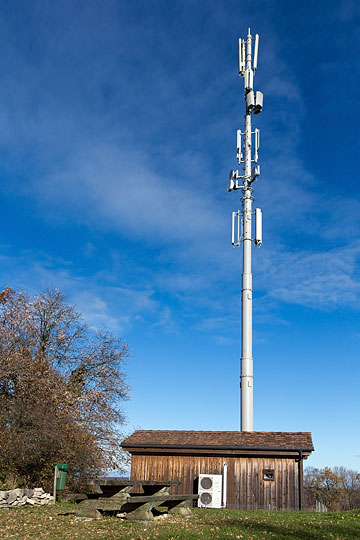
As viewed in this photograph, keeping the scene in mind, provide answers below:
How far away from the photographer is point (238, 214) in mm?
33656

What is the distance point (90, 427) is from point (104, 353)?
5.24m

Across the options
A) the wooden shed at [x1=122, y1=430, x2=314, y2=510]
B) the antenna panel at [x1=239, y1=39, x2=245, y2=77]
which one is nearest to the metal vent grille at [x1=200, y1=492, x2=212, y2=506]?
the wooden shed at [x1=122, y1=430, x2=314, y2=510]

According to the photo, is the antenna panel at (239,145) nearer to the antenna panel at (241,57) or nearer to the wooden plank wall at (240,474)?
the antenna panel at (241,57)

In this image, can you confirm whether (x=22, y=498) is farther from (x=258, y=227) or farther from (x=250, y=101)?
(x=250, y=101)

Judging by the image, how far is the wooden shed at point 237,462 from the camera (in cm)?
2039

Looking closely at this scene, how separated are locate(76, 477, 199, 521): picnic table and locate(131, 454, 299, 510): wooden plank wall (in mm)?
6592

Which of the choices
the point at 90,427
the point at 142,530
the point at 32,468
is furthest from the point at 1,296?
the point at 142,530

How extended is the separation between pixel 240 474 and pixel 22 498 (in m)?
8.72

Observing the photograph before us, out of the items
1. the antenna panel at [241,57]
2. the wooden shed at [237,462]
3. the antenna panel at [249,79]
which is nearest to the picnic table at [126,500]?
the wooden shed at [237,462]

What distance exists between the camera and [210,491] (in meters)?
20.2

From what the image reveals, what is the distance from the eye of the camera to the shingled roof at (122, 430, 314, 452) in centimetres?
2077

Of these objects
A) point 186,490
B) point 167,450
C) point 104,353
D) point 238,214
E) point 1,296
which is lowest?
point 186,490

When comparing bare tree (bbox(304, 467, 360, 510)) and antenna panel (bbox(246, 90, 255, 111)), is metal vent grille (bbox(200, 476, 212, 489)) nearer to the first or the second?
antenna panel (bbox(246, 90, 255, 111))

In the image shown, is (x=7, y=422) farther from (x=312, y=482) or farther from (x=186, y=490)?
(x=312, y=482)
